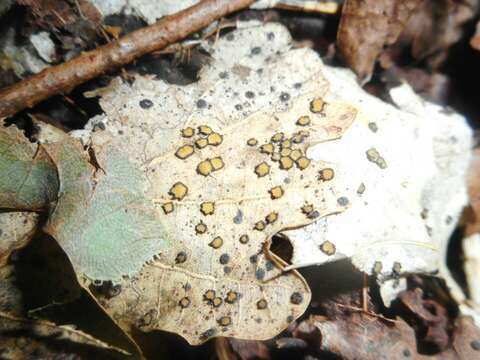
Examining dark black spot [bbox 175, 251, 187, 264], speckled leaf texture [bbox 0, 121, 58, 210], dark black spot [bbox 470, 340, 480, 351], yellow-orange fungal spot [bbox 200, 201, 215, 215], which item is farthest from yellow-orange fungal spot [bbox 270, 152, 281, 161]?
dark black spot [bbox 470, 340, 480, 351]

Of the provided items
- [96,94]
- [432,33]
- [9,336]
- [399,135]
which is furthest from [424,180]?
[9,336]

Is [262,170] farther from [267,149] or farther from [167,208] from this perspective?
[167,208]

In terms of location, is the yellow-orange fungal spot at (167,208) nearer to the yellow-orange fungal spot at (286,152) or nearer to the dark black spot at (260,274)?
the dark black spot at (260,274)

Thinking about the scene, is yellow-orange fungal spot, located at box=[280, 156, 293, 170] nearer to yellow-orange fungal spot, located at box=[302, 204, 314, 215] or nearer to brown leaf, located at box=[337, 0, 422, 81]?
yellow-orange fungal spot, located at box=[302, 204, 314, 215]

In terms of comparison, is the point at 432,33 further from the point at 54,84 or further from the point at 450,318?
the point at 54,84

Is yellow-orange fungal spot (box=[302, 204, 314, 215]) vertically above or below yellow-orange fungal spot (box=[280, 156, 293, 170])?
below

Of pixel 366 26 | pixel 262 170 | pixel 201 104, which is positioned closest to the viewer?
pixel 262 170

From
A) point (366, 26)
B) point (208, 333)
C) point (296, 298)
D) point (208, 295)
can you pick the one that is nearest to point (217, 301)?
point (208, 295)

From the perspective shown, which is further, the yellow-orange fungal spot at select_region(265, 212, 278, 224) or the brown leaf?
the brown leaf
